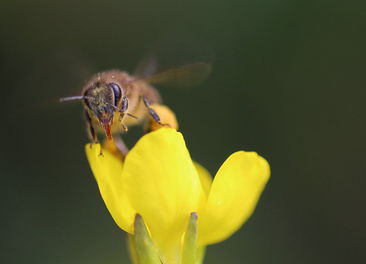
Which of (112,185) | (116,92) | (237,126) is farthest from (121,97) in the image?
(237,126)

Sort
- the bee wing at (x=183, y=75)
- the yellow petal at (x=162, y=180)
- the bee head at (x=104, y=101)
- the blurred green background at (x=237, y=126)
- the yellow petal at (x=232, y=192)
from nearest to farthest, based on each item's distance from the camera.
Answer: the yellow petal at (x=162, y=180), the yellow petal at (x=232, y=192), the bee head at (x=104, y=101), the bee wing at (x=183, y=75), the blurred green background at (x=237, y=126)

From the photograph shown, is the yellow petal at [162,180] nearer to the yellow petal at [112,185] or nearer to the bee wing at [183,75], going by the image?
the yellow petal at [112,185]

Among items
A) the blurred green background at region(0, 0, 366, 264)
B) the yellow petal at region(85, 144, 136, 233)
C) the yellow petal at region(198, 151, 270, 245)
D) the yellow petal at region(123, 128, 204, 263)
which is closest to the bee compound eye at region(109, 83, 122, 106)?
the yellow petal at region(85, 144, 136, 233)

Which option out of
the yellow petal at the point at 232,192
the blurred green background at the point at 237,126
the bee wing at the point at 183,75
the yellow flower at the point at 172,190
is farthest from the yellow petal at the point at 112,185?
the blurred green background at the point at 237,126

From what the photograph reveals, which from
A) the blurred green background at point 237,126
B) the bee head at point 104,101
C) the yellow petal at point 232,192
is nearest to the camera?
the yellow petal at point 232,192

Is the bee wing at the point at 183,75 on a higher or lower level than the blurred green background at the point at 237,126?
lower

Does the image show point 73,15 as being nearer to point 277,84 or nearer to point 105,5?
point 105,5

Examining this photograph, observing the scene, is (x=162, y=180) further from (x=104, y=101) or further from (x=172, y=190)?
(x=104, y=101)

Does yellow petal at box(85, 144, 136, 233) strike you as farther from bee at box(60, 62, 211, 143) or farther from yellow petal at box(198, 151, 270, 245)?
yellow petal at box(198, 151, 270, 245)
